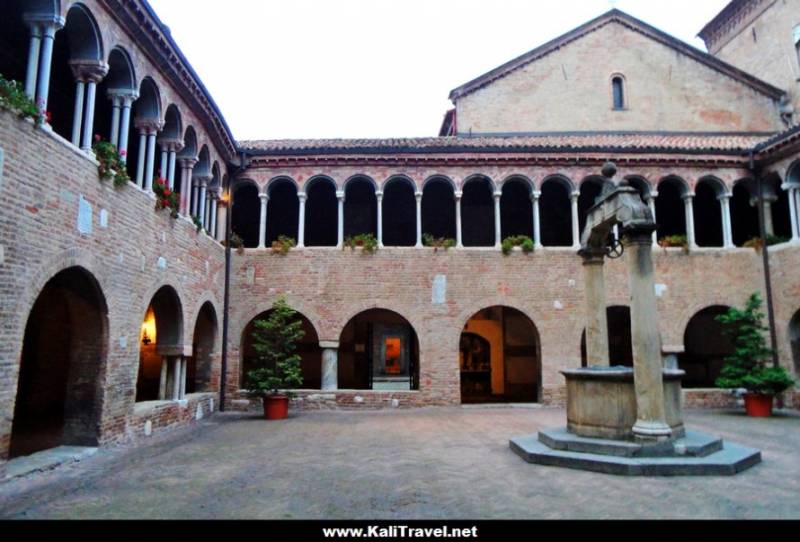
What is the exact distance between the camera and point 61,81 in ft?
38.1

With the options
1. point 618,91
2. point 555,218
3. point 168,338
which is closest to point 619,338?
point 555,218

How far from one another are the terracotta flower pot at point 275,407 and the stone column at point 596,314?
7.90 meters

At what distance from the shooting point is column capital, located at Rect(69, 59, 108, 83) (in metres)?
9.27

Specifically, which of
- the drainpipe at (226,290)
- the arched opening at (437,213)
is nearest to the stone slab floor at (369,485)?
the drainpipe at (226,290)

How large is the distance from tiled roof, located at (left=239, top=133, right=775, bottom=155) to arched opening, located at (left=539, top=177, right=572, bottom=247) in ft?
6.05

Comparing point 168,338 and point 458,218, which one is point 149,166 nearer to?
point 168,338

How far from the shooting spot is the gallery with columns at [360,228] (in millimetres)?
9289

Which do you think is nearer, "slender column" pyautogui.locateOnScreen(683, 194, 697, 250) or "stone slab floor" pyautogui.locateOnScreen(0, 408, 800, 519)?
"stone slab floor" pyautogui.locateOnScreen(0, 408, 800, 519)

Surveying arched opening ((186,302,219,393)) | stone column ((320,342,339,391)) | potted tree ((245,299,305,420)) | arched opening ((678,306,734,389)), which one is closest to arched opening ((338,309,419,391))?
stone column ((320,342,339,391))

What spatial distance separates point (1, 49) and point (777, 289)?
66.3 ft

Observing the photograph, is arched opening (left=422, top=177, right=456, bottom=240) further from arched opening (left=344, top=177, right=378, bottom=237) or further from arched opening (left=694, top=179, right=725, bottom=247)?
arched opening (left=694, top=179, right=725, bottom=247)

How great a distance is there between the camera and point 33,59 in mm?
7977

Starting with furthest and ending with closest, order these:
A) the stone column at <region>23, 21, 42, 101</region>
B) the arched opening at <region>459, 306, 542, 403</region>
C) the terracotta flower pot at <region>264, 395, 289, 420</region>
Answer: the arched opening at <region>459, 306, 542, 403</region> < the terracotta flower pot at <region>264, 395, 289, 420</region> < the stone column at <region>23, 21, 42, 101</region>

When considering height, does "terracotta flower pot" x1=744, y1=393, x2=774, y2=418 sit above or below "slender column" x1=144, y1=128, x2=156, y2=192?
below
